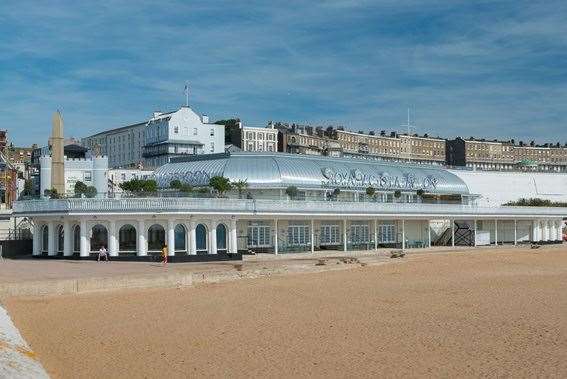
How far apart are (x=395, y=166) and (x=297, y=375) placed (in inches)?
2141

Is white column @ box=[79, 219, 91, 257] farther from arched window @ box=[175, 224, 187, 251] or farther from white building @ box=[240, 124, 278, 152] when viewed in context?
white building @ box=[240, 124, 278, 152]

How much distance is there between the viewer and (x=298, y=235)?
53219 millimetres

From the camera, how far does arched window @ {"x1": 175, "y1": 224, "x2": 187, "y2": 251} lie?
44494 mm

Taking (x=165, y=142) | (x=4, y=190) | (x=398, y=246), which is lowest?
(x=398, y=246)

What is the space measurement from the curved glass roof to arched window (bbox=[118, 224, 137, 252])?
12457mm

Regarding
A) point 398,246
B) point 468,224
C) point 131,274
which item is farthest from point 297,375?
point 468,224

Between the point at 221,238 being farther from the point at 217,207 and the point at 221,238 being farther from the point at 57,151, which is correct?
the point at 57,151

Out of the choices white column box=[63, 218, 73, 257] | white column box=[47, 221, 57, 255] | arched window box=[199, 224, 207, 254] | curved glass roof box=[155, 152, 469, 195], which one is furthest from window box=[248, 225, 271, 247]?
white column box=[47, 221, 57, 255]

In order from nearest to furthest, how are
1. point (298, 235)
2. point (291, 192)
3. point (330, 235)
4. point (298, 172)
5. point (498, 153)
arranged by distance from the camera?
point (291, 192), point (298, 235), point (330, 235), point (298, 172), point (498, 153)

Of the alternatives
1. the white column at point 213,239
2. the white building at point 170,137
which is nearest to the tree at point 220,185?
the white column at point 213,239

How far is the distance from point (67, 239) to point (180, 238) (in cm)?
704

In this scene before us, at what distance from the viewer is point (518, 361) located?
1688 cm

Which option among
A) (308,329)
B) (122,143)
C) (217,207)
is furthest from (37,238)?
(122,143)

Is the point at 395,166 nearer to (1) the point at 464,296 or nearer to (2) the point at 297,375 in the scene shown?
(1) the point at 464,296
